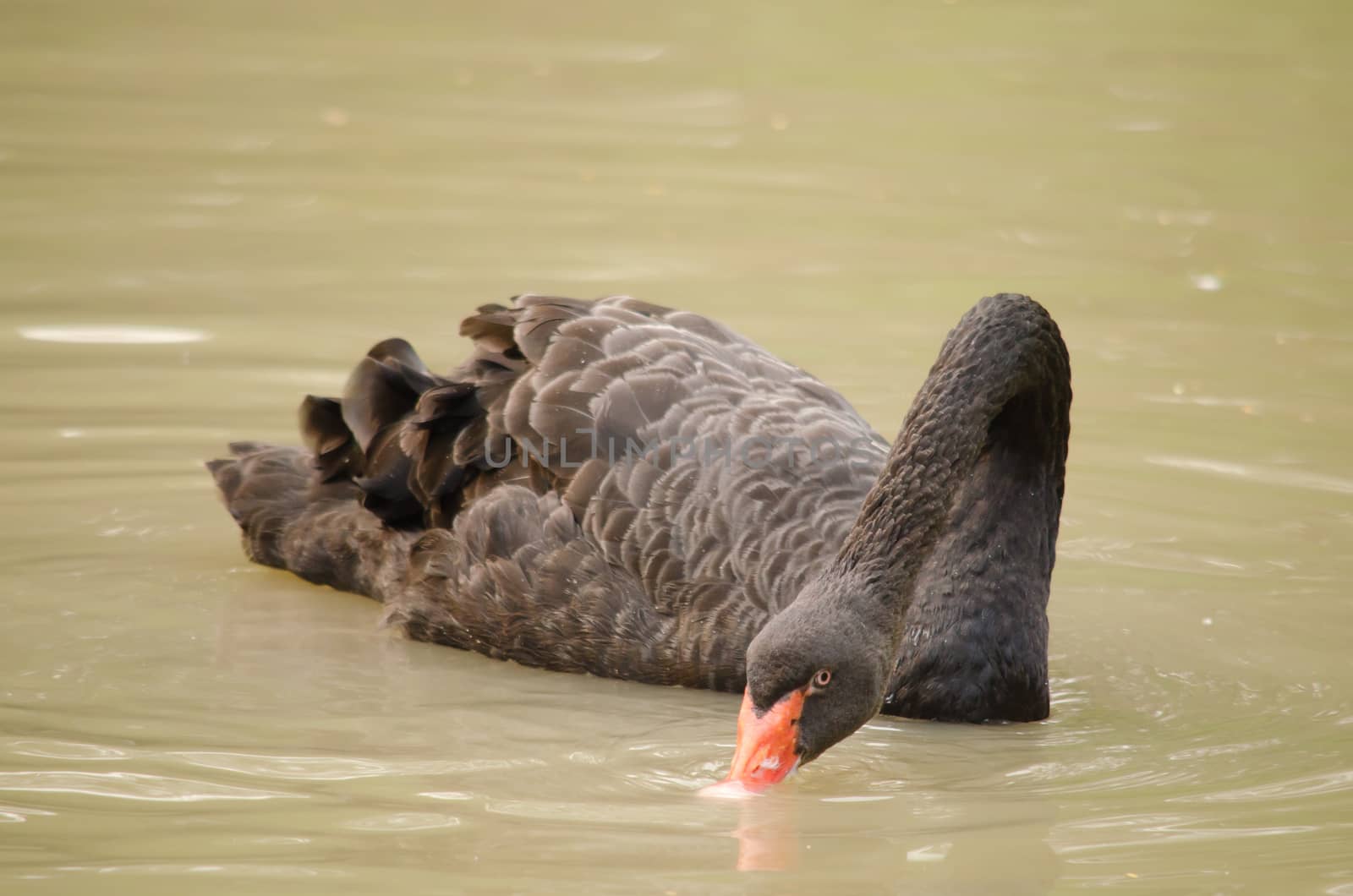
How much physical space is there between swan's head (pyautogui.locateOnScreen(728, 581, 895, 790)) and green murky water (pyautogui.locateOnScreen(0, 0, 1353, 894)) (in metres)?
0.19

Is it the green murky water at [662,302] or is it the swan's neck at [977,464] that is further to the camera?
the swan's neck at [977,464]

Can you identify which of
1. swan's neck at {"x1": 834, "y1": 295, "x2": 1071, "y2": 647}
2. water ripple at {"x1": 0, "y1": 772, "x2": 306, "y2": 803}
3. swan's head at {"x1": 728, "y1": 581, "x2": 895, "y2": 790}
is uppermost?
swan's neck at {"x1": 834, "y1": 295, "x2": 1071, "y2": 647}

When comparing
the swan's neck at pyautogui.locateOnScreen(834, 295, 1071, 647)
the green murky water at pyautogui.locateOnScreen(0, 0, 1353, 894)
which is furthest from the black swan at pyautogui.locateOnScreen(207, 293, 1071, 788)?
the green murky water at pyautogui.locateOnScreen(0, 0, 1353, 894)

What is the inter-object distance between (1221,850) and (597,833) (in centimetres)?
172

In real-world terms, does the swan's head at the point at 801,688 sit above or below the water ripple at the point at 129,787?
above

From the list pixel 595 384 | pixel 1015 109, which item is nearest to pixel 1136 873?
pixel 595 384

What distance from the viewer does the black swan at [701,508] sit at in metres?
6.25

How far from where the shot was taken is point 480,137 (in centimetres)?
1498

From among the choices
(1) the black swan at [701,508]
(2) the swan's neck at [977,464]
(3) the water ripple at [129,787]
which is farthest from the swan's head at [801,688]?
Answer: (3) the water ripple at [129,787]

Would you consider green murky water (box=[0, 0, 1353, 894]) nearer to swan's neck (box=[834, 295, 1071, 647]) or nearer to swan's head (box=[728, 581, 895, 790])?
swan's head (box=[728, 581, 895, 790])

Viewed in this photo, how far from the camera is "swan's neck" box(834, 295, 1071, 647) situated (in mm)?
6059

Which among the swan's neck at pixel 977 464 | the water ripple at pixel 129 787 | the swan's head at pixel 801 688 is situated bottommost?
the water ripple at pixel 129 787

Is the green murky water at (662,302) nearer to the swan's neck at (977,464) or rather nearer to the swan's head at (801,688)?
the swan's head at (801,688)

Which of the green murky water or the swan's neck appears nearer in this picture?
the green murky water
